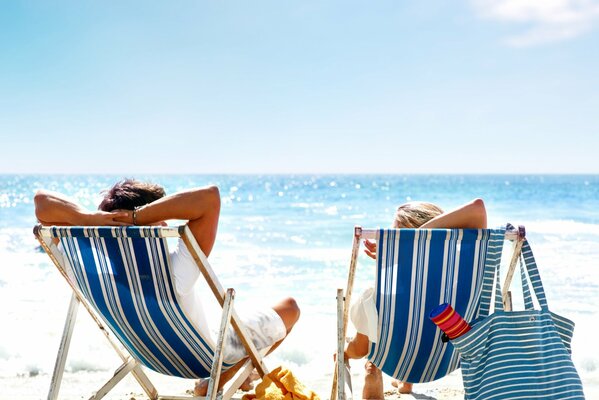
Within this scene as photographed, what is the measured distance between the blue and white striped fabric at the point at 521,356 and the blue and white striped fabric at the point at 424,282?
25 centimetres

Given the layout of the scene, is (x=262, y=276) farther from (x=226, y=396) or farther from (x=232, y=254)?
(x=226, y=396)

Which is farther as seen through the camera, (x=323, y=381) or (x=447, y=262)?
(x=323, y=381)

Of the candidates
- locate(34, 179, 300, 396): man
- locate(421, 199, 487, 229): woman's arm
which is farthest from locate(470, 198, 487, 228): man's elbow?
locate(34, 179, 300, 396): man

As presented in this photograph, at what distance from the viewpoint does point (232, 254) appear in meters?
11.9

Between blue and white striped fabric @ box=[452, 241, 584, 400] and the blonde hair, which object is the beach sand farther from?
blue and white striped fabric @ box=[452, 241, 584, 400]

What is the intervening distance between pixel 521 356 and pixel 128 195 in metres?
1.56

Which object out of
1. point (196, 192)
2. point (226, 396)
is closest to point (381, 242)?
point (196, 192)

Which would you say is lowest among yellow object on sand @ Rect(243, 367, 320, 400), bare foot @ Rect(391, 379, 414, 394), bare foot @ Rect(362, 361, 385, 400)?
bare foot @ Rect(391, 379, 414, 394)

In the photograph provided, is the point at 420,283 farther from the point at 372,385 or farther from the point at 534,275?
the point at 372,385

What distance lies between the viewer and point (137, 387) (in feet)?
12.9

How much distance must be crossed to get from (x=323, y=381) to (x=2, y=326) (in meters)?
2.92

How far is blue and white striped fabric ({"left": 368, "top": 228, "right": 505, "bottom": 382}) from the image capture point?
2410 mm

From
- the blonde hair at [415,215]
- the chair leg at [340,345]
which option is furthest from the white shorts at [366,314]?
the blonde hair at [415,215]

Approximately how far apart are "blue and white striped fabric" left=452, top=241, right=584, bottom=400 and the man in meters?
0.99
